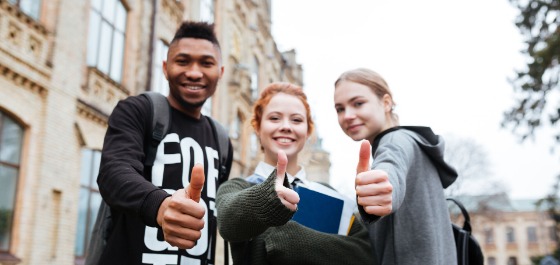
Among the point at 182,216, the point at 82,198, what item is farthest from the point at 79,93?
the point at 182,216

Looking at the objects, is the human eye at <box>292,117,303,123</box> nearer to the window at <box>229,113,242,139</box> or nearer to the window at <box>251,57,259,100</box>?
the window at <box>229,113,242,139</box>

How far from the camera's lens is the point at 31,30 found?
8.54 meters

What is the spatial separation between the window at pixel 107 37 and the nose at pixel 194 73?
838cm

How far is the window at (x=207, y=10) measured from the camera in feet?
59.5

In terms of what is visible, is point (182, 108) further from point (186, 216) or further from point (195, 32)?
point (186, 216)

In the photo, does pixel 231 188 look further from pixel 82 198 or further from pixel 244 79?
pixel 244 79

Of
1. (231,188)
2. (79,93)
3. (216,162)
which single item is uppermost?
(79,93)

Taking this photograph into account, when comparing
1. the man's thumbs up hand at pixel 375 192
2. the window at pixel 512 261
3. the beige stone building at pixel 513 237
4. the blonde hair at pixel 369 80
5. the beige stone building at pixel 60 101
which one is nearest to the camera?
the man's thumbs up hand at pixel 375 192

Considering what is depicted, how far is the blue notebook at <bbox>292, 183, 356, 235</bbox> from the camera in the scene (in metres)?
2.53

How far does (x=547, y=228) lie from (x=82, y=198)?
206 feet

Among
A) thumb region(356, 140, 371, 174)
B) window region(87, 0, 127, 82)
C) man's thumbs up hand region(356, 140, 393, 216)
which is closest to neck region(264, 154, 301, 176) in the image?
thumb region(356, 140, 371, 174)

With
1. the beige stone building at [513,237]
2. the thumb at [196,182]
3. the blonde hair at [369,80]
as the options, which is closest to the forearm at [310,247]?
the thumb at [196,182]

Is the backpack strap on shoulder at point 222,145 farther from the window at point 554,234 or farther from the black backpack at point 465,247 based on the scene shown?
the window at point 554,234

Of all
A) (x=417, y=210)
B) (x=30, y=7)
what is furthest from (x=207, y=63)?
(x=30, y=7)
